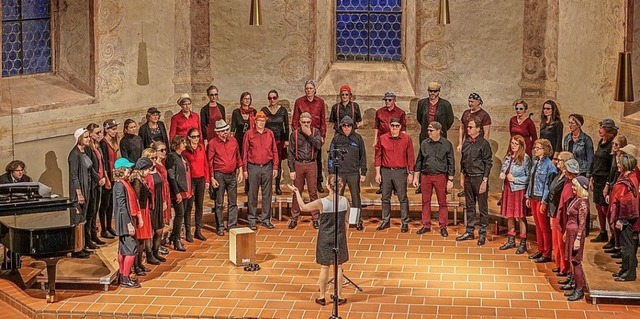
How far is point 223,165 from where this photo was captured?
56.0 feet

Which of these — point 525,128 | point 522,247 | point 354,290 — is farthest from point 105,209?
point 525,128

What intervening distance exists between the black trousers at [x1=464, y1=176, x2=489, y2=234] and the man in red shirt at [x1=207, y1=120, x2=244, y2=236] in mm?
3121

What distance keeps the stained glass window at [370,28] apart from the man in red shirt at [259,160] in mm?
3141

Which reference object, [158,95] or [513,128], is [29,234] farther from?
[513,128]

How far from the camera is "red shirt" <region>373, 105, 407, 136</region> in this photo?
1809cm

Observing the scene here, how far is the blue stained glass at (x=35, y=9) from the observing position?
1811 centimetres

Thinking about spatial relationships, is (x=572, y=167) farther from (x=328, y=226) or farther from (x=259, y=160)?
(x=259, y=160)

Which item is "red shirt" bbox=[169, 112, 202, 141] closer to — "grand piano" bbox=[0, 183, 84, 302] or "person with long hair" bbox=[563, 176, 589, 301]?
"grand piano" bbox=[0, 183, 84, 302]

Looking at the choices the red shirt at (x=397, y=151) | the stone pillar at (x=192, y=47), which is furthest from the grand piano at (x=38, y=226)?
the stone pillar at (x=192, y=47)

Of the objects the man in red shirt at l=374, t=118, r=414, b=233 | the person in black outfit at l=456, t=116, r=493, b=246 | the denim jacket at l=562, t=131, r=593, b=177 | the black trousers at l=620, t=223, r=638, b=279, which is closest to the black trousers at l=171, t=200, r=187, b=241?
the man in red shirt at l=374, t=118, r=414, b=233

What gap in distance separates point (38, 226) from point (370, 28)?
785 centimetres

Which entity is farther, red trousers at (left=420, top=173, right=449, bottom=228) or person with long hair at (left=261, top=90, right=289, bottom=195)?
person with long hair at (left=261, top=90, right=289, bottom=195)

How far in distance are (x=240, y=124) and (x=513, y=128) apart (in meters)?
3.91

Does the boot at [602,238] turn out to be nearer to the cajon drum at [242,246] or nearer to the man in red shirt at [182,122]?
the cajon drum at [242,246]
